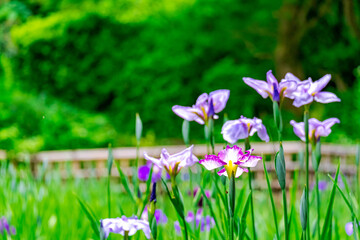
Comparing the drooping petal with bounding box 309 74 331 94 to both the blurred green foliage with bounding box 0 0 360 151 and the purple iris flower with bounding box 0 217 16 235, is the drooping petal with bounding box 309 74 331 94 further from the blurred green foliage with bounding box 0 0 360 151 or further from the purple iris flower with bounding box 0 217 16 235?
the blurred green foliage with bounding box 0 0 360 151

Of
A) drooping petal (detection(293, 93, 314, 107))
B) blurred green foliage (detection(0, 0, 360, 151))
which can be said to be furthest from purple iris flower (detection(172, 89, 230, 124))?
blurred green foliage (detection(0, 0, 360, 151))

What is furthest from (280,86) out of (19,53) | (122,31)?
(19,53)

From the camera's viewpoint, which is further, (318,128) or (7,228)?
(7,228)

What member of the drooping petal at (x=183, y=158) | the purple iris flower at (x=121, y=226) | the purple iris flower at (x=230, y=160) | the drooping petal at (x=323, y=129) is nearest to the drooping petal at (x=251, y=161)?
the purple iris flower at (x=230, y=160)

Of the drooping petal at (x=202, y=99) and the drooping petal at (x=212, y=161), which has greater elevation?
the drooping petal at (x=202, y=99)

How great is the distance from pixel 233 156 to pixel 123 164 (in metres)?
4.62

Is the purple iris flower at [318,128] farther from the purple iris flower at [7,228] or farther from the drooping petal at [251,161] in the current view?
the purple iris flower at [7,228]

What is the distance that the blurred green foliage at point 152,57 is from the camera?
893 centimetres

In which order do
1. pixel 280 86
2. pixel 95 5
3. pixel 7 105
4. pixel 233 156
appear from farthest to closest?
pixel 95 5
pixel 7 105
pixel 280 86
pixel 233 156

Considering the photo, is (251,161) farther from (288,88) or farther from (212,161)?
(288,88)

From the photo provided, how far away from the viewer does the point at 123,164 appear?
18.1 feet

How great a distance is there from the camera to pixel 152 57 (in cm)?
923

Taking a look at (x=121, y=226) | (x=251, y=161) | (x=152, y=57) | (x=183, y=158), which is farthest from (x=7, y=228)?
(x=152, y=57)

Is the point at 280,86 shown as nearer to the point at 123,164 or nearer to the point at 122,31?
the point at 123,164
